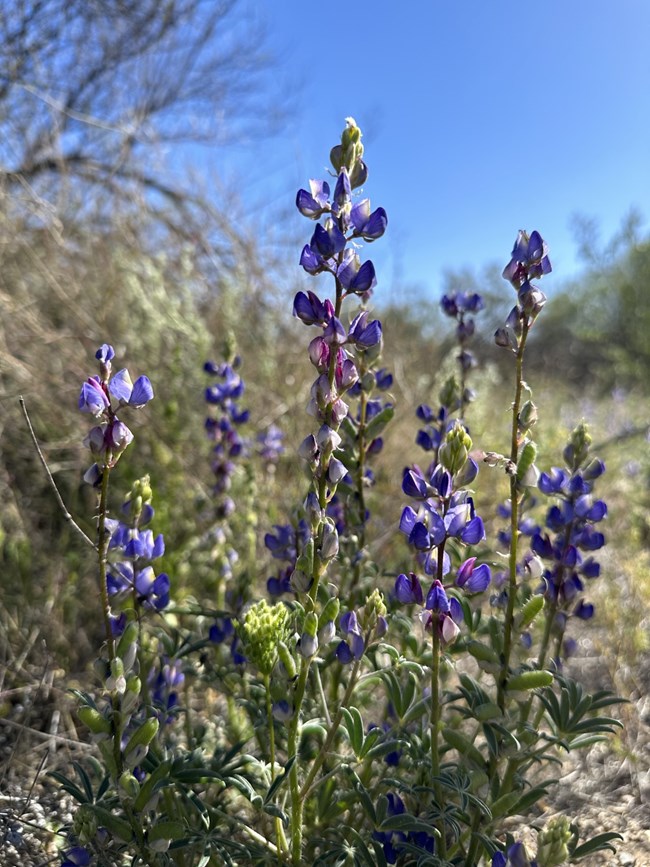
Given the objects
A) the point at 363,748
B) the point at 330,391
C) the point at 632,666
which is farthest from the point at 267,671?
the point at 632,666

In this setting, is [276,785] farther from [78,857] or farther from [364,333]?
[364,333]

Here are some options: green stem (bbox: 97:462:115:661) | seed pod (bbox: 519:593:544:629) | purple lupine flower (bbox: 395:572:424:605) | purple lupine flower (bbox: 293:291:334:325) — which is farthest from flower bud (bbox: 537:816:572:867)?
purple lupine flower (bbox: 293:291:334:325)

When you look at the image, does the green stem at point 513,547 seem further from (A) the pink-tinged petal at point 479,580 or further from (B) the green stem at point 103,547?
(B) the green stem at point 103,547

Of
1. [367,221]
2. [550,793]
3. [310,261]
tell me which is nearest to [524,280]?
[367,221]

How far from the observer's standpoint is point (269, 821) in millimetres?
1798

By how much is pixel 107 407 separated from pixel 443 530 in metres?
0.70

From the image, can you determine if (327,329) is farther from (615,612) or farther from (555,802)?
(615,612)

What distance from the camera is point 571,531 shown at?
1.79 m

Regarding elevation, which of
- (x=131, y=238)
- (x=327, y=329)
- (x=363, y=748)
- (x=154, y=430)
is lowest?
(x=363, y=748)

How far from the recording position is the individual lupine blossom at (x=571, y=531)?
68.2 inches

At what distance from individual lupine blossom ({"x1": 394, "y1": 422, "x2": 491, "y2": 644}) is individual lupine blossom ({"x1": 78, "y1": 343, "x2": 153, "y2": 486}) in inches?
22.2

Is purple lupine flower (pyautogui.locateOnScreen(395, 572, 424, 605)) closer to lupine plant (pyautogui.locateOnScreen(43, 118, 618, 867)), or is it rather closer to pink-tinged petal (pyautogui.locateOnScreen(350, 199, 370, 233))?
lupine plant (pyautogui.locateOnScreen(43, 118, 618, 867))

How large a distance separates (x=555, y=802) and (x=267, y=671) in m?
1.46

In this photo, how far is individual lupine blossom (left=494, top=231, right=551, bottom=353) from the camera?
143cm
